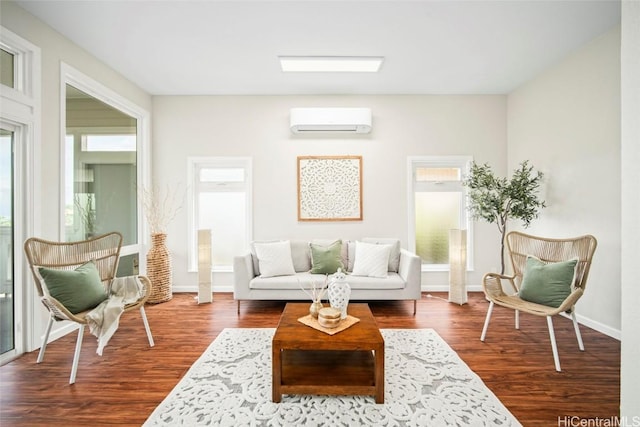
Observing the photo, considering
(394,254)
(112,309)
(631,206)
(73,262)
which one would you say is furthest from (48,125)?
(631,206)

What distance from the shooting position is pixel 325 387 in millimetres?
1836

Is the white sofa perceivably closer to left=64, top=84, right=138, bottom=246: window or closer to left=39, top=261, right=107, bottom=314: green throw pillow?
left=39, top=261, right=107, bottom=314: green throw pillow

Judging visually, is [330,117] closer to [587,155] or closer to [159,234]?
[159,234]

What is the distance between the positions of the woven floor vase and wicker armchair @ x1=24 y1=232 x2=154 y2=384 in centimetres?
99

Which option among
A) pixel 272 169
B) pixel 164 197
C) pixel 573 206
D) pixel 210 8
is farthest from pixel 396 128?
pixel 164 197

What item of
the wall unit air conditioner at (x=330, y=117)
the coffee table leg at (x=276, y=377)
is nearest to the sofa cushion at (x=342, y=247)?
the wall unit air conditioner at (x=330, y=117)

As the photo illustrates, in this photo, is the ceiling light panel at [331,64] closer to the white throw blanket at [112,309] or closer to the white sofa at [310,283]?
the white sofa at [310,283]

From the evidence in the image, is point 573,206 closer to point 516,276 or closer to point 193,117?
point 516,276

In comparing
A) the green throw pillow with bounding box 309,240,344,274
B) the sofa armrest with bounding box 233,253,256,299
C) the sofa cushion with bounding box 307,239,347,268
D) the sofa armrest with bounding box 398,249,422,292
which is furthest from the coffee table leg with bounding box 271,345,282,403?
the sofa cushion with bounding box 307,239,347,268

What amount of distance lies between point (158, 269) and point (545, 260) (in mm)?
4507

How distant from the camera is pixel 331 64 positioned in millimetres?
3439

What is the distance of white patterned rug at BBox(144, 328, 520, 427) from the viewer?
1733 mm

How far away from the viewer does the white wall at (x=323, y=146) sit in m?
4.39

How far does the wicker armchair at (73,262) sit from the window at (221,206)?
151 centimetres
